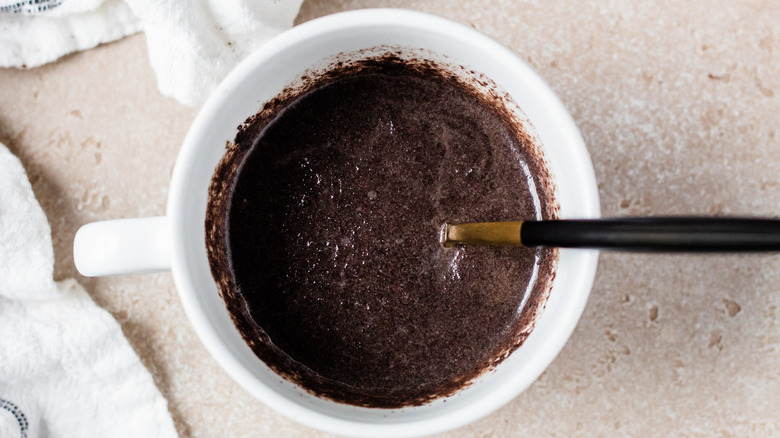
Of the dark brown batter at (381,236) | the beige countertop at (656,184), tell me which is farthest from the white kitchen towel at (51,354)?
the dark brown batter at (381,236)

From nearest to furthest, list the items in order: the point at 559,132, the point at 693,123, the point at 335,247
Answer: the point at 559,132 < the point at 335,247 < the point at 693,123

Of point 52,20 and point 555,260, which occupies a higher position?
point 555,260

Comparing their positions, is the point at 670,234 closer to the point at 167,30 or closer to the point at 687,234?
the point at 687,234

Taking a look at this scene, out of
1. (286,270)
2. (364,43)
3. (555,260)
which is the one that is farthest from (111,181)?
(555,260)

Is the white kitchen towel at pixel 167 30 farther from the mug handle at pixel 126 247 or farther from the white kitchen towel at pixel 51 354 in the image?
the mug handle at pixel 126 247

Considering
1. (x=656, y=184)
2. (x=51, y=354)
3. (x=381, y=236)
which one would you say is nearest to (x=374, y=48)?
(x=381, y=236)

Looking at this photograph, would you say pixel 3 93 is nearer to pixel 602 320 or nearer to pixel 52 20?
pixel 52 20
